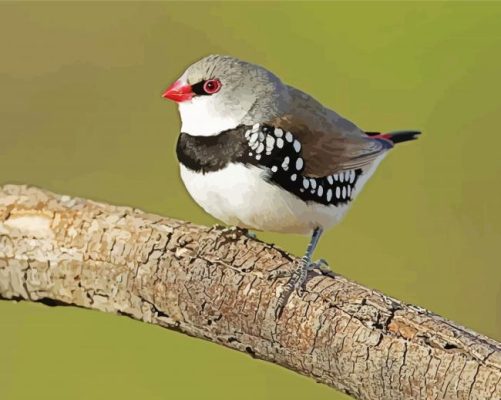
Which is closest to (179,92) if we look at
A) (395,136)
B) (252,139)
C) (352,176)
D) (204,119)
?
(204,119)

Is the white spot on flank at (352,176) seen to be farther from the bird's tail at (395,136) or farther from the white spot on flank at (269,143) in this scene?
the white spot on flank at (269,143)

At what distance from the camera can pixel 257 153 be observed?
3.11m

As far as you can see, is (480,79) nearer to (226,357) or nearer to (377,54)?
(377,54)

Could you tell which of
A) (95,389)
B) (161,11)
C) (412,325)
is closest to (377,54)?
(161,11)

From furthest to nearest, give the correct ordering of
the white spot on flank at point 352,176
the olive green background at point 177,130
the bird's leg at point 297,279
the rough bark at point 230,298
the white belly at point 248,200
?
1. the olive green background at point 177,130
2. the white spot on flank at point 352,176
3. the white belly at point 248,200
4. the bird's leg at point 297,279
5. the rough bark at point 230,298

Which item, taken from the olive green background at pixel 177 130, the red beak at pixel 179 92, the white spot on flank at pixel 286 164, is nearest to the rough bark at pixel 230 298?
the white spot on flank at pixel 286 164

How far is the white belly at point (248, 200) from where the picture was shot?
10.2 feet

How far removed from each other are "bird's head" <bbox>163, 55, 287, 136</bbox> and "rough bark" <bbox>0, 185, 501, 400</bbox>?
0.95 feet

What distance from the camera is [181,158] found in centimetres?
323

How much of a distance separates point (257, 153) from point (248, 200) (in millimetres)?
123

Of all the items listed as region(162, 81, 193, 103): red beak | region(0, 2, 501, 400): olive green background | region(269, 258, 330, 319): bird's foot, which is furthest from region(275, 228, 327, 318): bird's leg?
region(0, 2, 501, 400): olive green background

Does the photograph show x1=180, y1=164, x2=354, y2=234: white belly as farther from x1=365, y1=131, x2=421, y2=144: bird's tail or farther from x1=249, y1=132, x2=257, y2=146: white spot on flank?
x1=365, y1=131, x2=421, y2=144: bird's tail

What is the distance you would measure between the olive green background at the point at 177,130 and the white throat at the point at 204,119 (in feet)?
5.62

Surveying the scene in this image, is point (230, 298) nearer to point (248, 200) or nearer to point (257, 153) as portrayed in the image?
point (248, 200)
